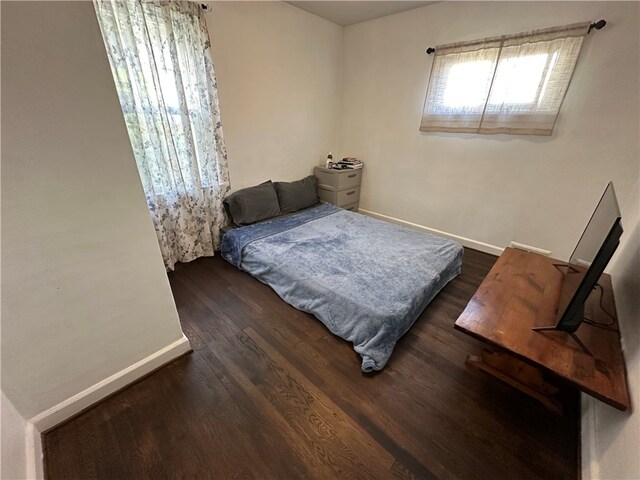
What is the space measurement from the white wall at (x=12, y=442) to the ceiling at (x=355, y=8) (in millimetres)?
3701

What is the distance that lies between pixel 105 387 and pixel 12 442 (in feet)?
1.16

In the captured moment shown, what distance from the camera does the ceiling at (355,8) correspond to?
105 inches

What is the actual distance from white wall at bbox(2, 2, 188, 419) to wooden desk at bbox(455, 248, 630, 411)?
5.47 ft

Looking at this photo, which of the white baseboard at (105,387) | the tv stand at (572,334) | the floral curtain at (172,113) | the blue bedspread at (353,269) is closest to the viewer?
the tv stand at (572,334)

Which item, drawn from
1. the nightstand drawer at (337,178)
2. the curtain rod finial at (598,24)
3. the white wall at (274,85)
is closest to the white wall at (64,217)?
the white wall at (274,85)

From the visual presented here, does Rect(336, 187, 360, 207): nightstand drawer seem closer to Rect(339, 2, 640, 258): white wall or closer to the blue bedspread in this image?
Rect(339, 2, 640, 258): white wall

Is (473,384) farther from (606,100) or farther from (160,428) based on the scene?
(606,100)

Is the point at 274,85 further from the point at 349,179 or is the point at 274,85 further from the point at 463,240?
the point at 463,240

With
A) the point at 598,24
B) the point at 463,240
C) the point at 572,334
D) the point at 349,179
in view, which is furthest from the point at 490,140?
the point at 572,334

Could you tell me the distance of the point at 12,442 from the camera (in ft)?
3.30

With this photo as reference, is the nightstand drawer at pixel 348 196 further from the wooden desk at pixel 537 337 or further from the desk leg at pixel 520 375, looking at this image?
the desk leg at pixel 520 375

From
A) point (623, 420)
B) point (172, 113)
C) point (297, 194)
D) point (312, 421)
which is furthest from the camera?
point (297, 194)

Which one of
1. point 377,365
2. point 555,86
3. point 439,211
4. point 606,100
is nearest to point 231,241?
point 377,365

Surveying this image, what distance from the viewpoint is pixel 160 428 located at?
1.25m
